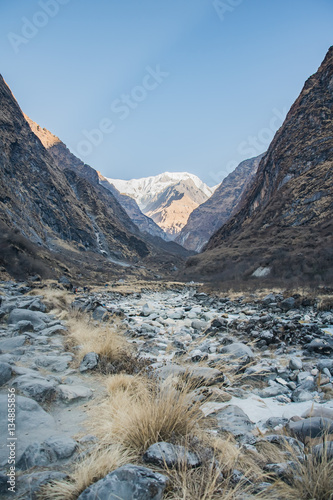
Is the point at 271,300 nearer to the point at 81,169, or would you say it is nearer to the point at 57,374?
the point at 57,374

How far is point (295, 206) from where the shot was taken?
43531 millimetres

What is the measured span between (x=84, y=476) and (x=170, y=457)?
1.69 feet

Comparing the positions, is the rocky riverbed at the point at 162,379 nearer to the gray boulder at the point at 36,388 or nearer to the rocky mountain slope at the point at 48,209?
the gray boulder at the point at 36,388

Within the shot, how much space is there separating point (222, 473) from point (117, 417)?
858mm

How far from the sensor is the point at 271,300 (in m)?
11.2

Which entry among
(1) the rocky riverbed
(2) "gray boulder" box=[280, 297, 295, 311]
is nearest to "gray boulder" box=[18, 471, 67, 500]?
(1) the rocky riverbed

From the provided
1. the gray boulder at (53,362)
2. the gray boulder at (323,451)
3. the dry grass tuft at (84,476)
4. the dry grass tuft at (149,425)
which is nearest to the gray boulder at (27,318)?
the gray boulder at (53,362)

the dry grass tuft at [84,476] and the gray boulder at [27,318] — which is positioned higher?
the dry grass tuft at [84,476]

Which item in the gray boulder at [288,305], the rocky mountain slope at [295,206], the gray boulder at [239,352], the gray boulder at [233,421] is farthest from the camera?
the rocky mountain slope at [295,206]

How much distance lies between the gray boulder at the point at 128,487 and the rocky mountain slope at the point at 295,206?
20.0 metres

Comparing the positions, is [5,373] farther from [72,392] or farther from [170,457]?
[170,457]

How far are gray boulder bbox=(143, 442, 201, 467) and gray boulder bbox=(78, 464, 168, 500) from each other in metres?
0.17

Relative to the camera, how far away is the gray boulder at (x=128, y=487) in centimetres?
129

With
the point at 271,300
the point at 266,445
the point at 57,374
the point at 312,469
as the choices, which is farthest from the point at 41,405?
the point at 271,300
